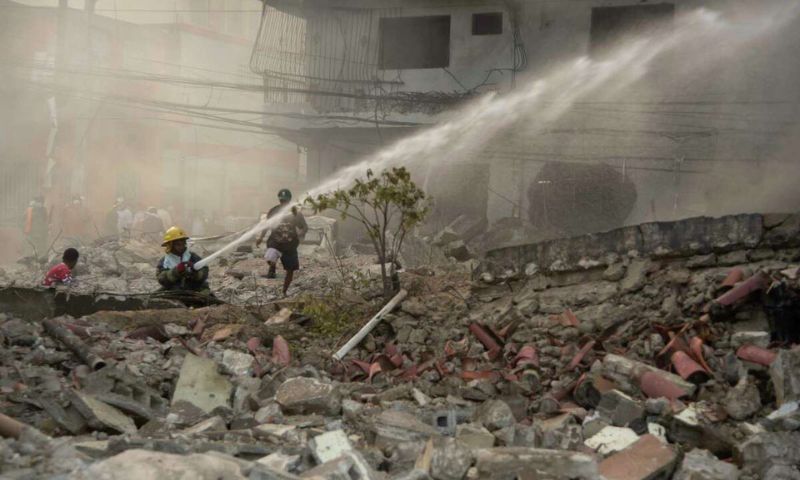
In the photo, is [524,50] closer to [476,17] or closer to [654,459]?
[476,17]

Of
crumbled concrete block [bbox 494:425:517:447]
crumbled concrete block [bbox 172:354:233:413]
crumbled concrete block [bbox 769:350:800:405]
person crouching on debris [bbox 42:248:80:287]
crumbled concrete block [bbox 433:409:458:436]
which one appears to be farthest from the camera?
person crouching on debris [bbox 42:248:80:287]

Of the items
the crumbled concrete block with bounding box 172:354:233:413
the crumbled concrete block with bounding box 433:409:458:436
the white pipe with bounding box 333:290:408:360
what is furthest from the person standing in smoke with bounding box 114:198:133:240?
the crumbled concrete block with bounding box 433:409:458:436

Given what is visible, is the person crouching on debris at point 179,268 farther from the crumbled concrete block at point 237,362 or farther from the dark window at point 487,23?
the dark window at point 487,23

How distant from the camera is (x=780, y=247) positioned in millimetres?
7094

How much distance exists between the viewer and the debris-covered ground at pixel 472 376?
4.77 metres

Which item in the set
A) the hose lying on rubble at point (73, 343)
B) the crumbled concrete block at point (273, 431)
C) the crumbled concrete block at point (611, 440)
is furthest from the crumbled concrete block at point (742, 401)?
the hose lying on rubble at point (73, 343)

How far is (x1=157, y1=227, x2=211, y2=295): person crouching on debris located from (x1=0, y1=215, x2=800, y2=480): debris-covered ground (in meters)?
0.89

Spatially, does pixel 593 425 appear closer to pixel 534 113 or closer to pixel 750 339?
pixel 750 339

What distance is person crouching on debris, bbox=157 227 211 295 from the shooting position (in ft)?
32.5

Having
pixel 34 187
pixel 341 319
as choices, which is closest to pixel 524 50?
pixel 341 319

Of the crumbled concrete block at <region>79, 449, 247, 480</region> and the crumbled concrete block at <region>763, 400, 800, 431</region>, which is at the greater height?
the crumbled concrete block at <region>79, 449, 247, 480</region>

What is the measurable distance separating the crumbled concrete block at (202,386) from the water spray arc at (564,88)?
10.4 metres

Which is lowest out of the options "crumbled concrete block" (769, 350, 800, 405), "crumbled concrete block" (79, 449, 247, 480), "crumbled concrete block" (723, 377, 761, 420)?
"crumbled concrete block" (723, 377, 761, 420)

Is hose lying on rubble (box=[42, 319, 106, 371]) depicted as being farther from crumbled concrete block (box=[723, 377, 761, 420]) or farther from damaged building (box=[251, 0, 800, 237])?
damaged building (box=[251, 0, 800, 237])
